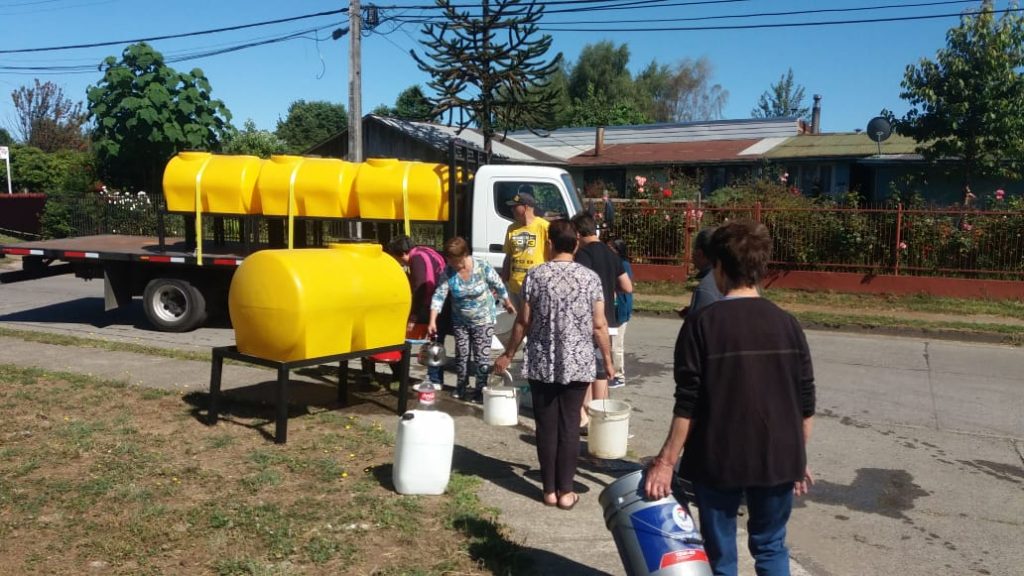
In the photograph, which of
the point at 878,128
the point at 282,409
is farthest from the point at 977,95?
the point at 282,409

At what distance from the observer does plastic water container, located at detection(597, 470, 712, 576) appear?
3.28 metres

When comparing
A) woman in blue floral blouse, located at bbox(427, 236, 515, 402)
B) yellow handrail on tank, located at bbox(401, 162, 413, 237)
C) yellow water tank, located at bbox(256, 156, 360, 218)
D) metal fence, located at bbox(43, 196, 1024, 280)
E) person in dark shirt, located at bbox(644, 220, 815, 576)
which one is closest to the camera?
person in dark shirt, located at bbox(644, 220, 815, 576)

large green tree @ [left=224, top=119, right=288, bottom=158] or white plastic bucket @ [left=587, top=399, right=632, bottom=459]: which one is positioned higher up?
large green tree @ [left=224, top=119, right=288, bottom=158]

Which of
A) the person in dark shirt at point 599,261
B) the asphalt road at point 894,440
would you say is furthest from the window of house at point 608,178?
the person in dark shirt at point 599,261

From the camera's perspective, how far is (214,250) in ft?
38.3

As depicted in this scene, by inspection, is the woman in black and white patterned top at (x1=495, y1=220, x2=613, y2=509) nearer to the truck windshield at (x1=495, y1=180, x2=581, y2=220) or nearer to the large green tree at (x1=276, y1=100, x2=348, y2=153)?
the truck windshield at (x1=495, y1=180, x2=581, y2=220)

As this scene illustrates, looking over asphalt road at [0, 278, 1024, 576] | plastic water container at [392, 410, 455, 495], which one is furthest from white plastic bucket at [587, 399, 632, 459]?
plastic water container at [392, 410, 455, 495]

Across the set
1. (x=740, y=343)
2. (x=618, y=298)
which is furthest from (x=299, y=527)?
(x=618, y=298)

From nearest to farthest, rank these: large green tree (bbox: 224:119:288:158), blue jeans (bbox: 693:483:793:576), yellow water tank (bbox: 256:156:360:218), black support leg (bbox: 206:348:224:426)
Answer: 1. blue jeans (bbox: 693:483:793:576)
2. black support leg (bbox: 206:348:224:426)
3. yellow water tank (bbox: 256:156:360:218)
4. large green tree (bbox: 224:119:288:158)

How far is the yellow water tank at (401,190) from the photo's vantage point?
10.3 m

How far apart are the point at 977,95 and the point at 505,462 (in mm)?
16166

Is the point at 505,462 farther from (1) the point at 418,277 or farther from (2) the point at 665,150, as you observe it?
(2) the point at 665,150

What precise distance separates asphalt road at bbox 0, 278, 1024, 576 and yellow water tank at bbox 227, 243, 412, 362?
7.66ft

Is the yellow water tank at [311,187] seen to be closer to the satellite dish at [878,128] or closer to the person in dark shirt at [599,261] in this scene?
the person in dark shirt at [599,261]
